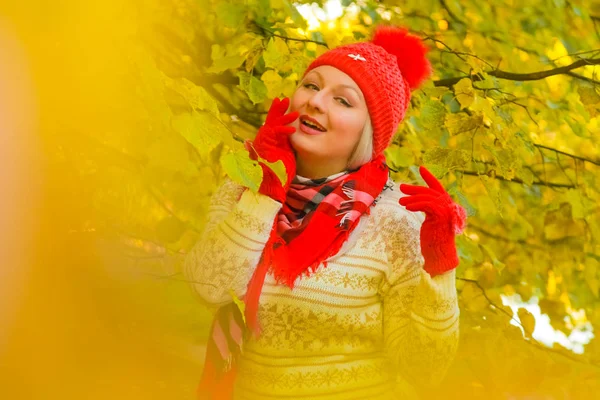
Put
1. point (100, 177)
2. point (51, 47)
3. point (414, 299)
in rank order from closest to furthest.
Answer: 1. point (51, 47)
2. point (414, 299)
3. point (100, 177)

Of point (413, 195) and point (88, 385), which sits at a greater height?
point (413, 195)

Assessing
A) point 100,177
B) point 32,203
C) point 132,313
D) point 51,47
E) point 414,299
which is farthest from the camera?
point 100,177

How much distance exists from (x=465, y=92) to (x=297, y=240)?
0.65 meters

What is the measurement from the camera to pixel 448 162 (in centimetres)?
180

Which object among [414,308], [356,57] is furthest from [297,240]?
[356,57]

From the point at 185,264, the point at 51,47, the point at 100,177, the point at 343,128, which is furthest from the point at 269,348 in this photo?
the point at 51,47

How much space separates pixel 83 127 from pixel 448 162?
93cm

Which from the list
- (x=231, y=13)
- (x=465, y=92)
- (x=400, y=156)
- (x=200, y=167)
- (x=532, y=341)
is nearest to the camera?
(x=465, y=92)

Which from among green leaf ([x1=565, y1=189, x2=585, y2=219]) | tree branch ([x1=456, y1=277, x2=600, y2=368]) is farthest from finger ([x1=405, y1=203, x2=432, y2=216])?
green leaf ([x1=565, y1=189, x2=585, y2=219])

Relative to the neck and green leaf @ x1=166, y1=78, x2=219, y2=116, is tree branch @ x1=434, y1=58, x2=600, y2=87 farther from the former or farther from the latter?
green leaf @ x1=166, y1=78, x2=219, y2=116

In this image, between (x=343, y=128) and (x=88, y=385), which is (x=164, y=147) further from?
(x=88, y=385)

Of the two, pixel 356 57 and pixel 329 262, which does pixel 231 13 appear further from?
pixel 329 262

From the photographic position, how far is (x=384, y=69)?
1558 millimetres

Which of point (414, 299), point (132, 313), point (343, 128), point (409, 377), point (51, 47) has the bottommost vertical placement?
point (409, 377)
